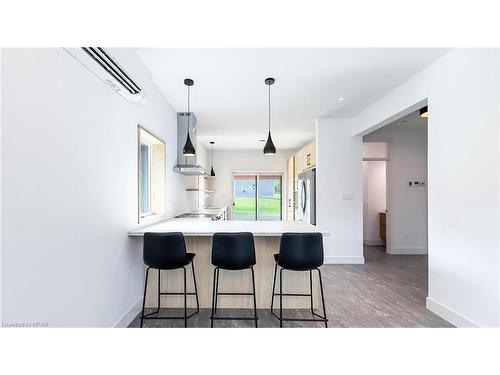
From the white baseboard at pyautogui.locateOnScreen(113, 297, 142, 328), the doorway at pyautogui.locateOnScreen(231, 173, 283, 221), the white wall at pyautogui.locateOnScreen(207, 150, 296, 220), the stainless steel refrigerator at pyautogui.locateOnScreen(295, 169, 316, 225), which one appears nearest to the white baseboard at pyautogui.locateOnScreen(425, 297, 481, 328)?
the stainless steel refrigerator at pyautogui.locateOnScreen(295, 169, 316, 225)

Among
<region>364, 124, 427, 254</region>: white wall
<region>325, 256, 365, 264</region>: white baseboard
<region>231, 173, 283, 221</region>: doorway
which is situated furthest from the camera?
<region>231, 173, 283, 221</region>: doorway

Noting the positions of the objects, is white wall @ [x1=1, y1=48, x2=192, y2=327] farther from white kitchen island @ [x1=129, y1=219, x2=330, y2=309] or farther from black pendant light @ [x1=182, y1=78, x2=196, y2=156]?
black pendant light @ [x1=182, y1=78, x2=196, y2=156]

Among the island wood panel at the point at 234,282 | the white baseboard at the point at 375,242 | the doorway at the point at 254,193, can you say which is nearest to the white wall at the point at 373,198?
the white baseboard at the point at 375,242

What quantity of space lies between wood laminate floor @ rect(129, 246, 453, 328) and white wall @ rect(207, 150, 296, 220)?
13.6 ft

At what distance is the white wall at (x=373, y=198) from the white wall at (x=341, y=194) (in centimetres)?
192

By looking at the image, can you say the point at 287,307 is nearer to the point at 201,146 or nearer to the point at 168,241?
the point at 168,241

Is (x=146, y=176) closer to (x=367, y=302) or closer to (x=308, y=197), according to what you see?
(x=308, y=197)

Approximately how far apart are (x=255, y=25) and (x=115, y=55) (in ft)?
5.91

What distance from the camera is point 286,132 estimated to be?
5297mm

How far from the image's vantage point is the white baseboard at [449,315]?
1991 mm

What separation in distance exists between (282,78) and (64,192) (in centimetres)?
247

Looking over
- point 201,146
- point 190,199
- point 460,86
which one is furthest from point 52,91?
point 201,146

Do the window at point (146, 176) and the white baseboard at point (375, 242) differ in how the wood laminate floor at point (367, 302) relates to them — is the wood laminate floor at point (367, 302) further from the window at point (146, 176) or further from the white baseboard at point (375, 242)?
the white baseboard at point (375, 242)

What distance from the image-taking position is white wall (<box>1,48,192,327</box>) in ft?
3.48
